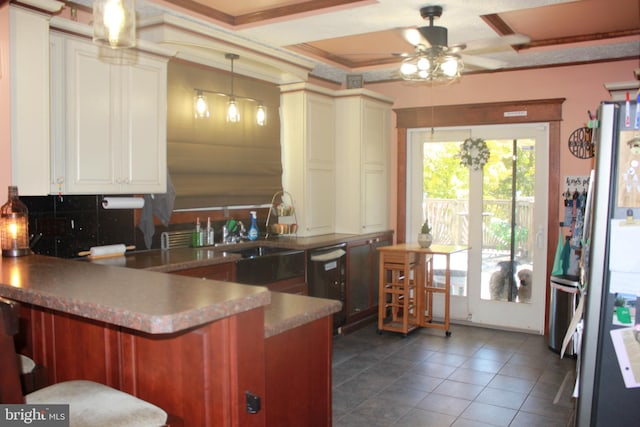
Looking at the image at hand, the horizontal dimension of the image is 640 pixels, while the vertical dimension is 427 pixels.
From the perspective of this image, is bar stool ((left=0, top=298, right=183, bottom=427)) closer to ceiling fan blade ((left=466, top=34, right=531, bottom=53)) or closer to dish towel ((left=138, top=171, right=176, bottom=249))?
dish towel ((left=138, top=171, right=176, bottom=249))

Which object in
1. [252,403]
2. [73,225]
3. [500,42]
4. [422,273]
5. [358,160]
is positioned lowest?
[422,273]

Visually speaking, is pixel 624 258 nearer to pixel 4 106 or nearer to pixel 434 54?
pixel 434 54

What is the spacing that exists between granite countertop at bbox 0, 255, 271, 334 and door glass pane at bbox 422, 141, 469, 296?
4.30 metres

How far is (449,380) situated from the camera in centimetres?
409

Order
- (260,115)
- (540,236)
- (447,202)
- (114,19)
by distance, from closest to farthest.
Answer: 1. (114,19)
2. (260,115)
3. (540,236)
4. (447,202)

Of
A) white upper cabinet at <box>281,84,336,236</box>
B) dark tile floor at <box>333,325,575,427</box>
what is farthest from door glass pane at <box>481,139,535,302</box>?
white upper cabinet at <box>281,84,336,236</box>

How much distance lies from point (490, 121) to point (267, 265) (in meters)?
2.82

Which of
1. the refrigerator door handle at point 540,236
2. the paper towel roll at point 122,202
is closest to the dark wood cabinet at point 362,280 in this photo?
the refrigerator door handle at point 540,236

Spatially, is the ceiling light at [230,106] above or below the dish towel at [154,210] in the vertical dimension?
above

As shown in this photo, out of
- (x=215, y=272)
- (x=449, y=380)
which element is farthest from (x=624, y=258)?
(x=215, y=272)

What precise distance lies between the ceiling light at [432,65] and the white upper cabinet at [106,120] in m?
1.77

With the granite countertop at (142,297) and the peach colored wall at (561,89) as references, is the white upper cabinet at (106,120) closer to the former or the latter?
the granite countertop at (142,297)

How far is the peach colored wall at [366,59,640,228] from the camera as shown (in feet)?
16.7

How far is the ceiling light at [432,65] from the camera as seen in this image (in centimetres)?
345
